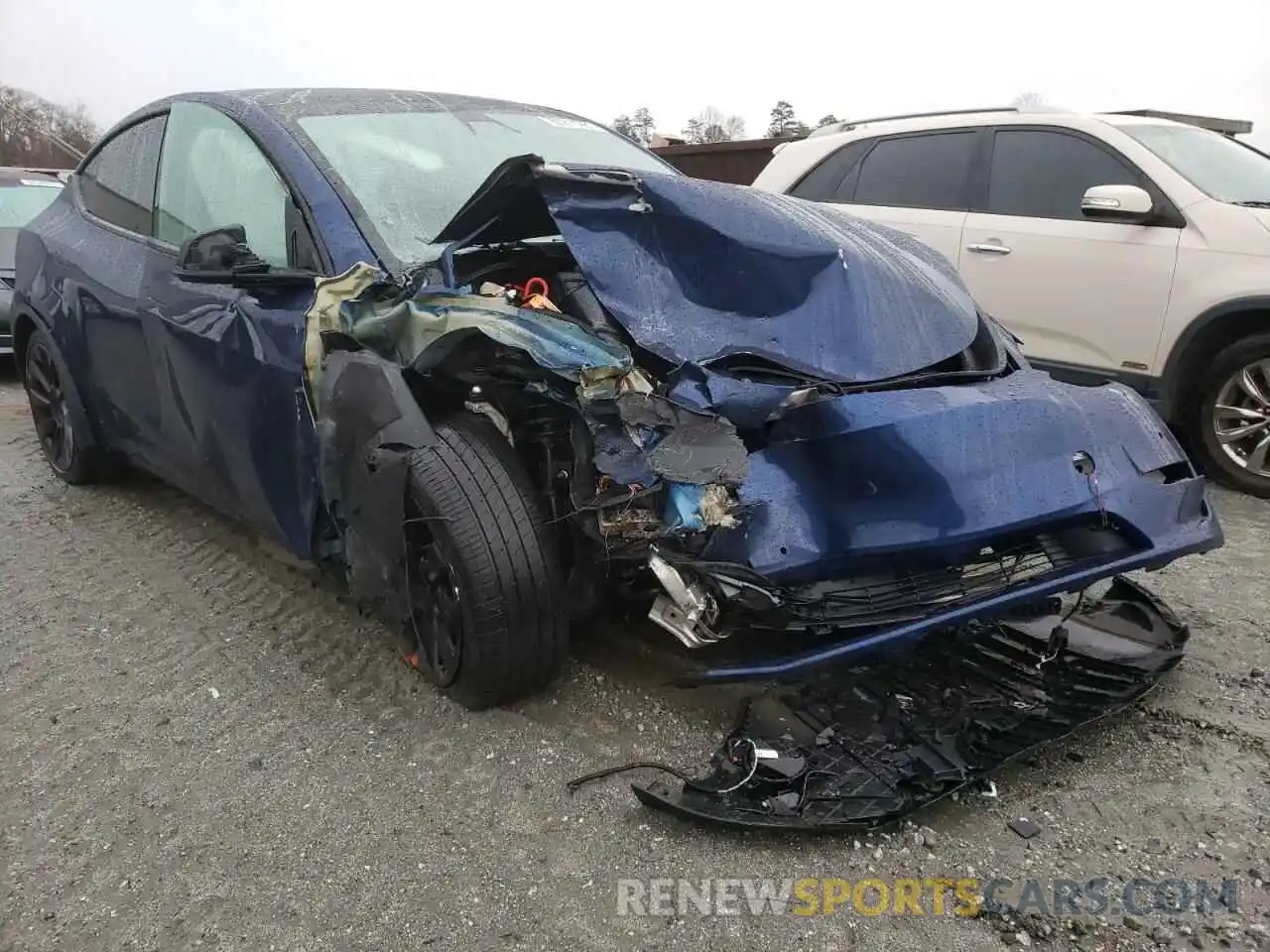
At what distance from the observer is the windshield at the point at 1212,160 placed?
473cm

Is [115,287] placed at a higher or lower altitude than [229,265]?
lower

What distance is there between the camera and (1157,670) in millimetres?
2619

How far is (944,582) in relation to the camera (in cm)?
227

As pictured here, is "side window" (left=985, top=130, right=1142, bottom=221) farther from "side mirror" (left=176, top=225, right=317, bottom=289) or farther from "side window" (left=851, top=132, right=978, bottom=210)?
"side mirror" (left=176, top=225, right=317, bottom=289)

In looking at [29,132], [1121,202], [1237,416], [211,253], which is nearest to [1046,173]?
[1121,202]

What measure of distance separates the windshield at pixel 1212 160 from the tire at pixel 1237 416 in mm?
773

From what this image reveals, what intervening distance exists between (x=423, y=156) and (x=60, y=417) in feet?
8.57

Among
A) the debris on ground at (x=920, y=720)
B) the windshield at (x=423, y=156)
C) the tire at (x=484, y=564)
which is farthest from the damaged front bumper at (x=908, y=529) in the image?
the windshield at (x=423, y=156)

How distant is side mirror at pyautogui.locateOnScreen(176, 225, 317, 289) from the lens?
A: 2.85 meters

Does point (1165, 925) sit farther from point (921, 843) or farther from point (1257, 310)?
point (1257, 310)

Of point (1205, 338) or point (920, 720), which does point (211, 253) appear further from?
point (1205, 338)

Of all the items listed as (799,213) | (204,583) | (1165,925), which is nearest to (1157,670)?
(1165,925)

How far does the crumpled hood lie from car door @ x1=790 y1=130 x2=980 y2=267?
3.03m

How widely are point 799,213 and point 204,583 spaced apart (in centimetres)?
252
